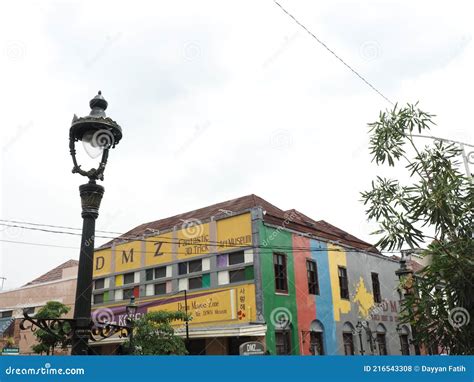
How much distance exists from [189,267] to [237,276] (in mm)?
2864

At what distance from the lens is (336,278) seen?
2350 centimetres

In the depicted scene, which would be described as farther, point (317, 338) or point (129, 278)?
point (129, 278)

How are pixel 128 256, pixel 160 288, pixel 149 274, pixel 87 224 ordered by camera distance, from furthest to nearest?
pixel 128 256
pixel 149 274
pixel 160 288
pixel 87 224

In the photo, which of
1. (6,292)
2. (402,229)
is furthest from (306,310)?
(6,292)

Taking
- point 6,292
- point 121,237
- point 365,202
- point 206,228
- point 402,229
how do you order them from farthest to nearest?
point 6,292 → point 121,237 → point 206,228 → point 365,202 → point 402,229

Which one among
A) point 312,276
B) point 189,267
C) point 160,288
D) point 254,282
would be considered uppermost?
point 189,267

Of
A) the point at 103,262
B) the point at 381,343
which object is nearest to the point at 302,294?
the point at 381,343

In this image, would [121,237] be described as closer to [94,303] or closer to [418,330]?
[94,303]

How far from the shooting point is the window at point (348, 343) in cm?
2263

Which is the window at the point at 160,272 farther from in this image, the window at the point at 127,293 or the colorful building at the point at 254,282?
the window at the point at 127,293

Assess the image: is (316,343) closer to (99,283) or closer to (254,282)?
(254,282)

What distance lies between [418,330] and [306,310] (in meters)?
12.8

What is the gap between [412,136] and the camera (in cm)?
856

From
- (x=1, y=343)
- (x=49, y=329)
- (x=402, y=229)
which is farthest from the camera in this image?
(x=1, y=343)
